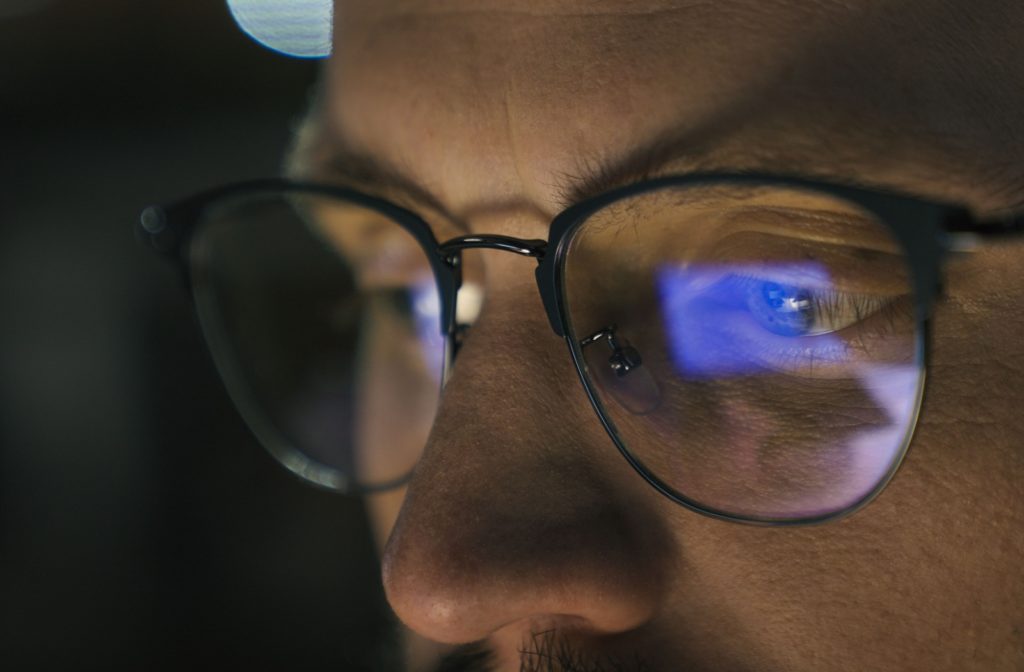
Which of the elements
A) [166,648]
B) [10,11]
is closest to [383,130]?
[166,648]

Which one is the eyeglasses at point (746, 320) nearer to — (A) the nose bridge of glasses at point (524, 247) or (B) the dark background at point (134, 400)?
(A) the nose bridge of glasses at point (524, 247)

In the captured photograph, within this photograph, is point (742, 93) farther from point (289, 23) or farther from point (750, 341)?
point (289, 23)

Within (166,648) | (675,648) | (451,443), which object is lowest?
(166,648)

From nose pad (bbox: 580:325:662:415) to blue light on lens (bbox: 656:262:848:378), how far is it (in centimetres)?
3

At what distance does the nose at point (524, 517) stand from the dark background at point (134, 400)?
1.62m

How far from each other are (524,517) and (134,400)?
211 centimetres

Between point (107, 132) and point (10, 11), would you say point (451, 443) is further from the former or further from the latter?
point (10, 11)

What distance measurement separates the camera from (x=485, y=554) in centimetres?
71

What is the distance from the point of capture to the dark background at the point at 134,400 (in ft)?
7.43

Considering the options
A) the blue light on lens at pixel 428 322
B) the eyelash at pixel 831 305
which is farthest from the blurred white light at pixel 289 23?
the eyelash at pixel 831 305

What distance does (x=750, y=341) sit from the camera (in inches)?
27.5

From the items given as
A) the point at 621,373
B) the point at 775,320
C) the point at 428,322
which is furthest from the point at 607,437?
the point at 428,322

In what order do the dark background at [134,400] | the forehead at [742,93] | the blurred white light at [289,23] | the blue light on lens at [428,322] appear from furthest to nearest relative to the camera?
the dark background at [134,400] → the blurred white light at [289,23] → the blue light on lens at [428,322] → the forehead at [742,93]

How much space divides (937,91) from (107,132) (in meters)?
2.47
